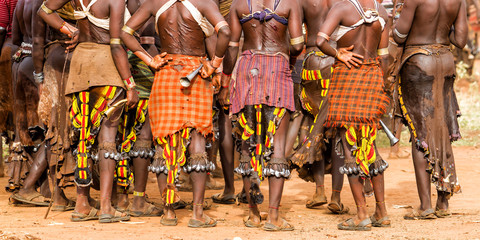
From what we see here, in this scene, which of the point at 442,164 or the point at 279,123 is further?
the point at 442,164

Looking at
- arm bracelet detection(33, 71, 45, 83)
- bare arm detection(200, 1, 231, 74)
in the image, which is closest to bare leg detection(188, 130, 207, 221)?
bare arm detection(200, 1, 231, 74)

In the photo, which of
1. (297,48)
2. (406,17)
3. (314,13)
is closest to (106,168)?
(297,48)

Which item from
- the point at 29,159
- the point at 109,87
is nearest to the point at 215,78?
the point at 109,87

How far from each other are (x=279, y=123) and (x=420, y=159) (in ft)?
5.90

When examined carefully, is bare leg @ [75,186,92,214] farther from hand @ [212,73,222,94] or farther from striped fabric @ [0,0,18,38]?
striped fabric @ [0,0,18,38]

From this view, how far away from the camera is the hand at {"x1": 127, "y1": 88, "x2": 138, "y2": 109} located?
6602 millimetres

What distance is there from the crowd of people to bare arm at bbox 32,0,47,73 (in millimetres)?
15

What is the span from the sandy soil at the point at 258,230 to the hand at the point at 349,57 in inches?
63.3

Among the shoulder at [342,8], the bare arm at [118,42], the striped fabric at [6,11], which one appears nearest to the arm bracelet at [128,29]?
the bare arm at [118,42]

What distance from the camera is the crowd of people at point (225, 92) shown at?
6406 mm

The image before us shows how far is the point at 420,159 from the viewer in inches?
284

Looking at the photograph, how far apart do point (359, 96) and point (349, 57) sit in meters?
0.39

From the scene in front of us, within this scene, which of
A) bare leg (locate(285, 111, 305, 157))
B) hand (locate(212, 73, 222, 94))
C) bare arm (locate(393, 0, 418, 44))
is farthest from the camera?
Result: bare leg (locate(285, 111, 305, 157))

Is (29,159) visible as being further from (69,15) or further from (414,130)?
(414,130)
